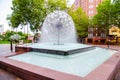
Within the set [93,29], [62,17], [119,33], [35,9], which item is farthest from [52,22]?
[119,33]

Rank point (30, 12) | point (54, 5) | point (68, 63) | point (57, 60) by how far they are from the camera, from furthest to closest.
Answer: point (54, 5) < point (30, 12) < point (57, 60) < point (68, 63)

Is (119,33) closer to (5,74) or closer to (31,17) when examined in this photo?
(31,17)

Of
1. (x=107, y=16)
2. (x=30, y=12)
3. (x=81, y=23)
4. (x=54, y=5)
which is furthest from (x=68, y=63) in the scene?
(x=81, y=23)

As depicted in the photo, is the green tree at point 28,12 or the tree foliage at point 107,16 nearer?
the tree foliage at point 107,16

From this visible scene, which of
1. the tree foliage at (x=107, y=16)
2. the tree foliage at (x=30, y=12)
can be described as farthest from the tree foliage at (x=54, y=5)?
the tree foliage at (x=107, y=16)

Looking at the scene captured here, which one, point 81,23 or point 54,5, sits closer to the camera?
point 54,5

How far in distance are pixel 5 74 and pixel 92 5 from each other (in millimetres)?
49321

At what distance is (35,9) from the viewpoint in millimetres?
20312

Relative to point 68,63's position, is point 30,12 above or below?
above

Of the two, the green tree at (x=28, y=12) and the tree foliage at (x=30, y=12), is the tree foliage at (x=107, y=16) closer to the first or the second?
the tree foliage at (x=30, y=12)

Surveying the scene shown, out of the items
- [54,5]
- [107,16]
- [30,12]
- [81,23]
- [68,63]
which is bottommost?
[68,63]

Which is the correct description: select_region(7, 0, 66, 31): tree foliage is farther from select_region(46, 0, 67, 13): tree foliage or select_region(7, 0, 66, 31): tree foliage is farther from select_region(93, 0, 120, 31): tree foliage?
select_region(93, 0, 120, 31): tree foliage

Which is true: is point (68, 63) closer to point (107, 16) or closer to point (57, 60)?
point (57, 60)

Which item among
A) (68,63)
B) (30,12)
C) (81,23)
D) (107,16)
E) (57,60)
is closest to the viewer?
(68,63)
